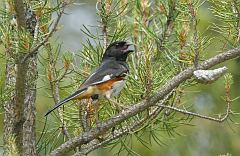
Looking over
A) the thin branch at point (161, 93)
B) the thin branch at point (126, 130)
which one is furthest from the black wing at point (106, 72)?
the thin branch at point (161, 93)

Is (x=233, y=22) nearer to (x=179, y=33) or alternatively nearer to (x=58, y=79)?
(x=179, y=33)

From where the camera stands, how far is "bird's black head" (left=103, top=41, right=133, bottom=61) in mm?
2024

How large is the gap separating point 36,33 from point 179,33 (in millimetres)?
363

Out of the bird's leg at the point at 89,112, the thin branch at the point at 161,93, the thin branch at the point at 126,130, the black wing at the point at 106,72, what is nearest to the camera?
the thin branch at the point at 161,93

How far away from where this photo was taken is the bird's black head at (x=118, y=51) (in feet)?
6.64

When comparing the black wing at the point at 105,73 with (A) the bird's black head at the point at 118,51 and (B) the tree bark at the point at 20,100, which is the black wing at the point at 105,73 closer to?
(A) the bird's black head at the point at 118,51

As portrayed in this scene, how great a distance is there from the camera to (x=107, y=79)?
2059mm

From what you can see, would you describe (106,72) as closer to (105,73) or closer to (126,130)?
(105,73)

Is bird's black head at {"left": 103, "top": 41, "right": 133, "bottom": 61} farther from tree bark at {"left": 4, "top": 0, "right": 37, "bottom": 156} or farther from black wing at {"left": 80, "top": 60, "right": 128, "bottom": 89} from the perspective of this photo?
tree bark at {"left": 4, "top": 0, "right": 37, "bottom": 156}

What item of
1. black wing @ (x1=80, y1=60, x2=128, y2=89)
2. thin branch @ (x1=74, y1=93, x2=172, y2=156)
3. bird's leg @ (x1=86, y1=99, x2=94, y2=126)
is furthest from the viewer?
black wing @ (x1=80, y1=60, x2=128, y2=89)

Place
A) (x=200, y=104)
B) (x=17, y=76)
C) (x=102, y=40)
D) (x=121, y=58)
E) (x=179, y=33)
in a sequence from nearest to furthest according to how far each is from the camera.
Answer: (x=17, y=76), (x=179, y=33), (x=102, y=40), (x=121, y=58), (x=200, y=104)

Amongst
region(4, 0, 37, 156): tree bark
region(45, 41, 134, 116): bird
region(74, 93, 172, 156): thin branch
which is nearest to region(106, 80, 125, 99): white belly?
region(45, 41, 134, 116): bird

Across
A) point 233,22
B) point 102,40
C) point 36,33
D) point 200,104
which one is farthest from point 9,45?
point 200,104

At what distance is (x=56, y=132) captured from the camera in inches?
83.7
